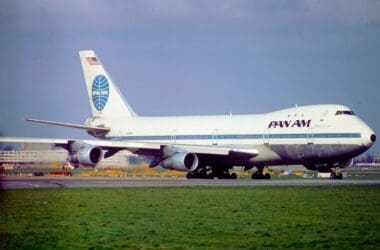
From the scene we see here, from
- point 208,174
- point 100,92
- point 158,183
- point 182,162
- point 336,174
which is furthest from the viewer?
point 100,92

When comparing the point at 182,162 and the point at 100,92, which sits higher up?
the point at 100,92

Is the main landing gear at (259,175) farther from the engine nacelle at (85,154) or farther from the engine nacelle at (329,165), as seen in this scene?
the engine nacelle at (85,154)

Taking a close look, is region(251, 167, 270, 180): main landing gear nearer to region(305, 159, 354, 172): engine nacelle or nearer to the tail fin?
region(305, 159, 354, 172): engine nacelle

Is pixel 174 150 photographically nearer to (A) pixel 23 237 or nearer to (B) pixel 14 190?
(B) pixel 14 190

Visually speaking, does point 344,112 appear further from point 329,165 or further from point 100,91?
point 100,91

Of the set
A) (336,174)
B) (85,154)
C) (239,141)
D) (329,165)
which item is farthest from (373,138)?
(85,154)

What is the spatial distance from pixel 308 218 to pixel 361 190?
15.2 metres

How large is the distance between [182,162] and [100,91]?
58.2ft

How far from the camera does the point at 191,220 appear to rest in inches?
949

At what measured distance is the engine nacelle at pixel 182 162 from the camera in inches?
2290

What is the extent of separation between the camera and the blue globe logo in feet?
238

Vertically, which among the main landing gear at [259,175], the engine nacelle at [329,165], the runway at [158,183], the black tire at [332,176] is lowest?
the runway at [158,183]

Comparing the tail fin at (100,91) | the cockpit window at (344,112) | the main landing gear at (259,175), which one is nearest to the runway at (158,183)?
the cockpit window at (344,112)

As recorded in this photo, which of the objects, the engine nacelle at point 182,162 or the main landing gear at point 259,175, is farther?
the main landing gear at point 259,175
